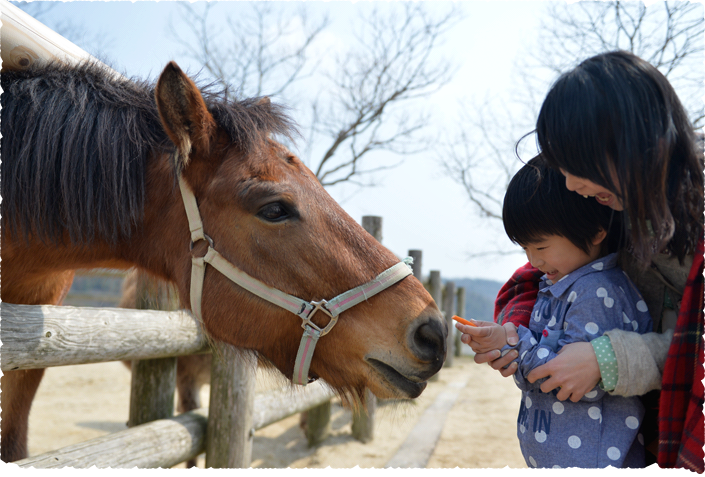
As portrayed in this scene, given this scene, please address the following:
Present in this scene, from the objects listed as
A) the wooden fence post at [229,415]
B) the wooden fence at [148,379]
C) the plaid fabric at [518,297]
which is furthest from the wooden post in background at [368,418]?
the plaid fabric at [518,297]

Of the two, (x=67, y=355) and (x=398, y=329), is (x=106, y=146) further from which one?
(x=398, y=329)

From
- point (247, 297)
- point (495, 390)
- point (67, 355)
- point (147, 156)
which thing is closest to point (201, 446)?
point (67, 355)

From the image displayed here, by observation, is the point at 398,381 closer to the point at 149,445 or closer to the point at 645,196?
the point at 645,196

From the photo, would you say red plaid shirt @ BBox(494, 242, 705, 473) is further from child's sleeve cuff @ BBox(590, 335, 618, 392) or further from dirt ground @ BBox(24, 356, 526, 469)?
dirt ground @ BBox(24, 356, 526, 469)

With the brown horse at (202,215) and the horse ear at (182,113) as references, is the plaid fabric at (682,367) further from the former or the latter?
the horse ear at (182,113)

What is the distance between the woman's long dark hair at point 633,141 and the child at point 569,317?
0.65 feet

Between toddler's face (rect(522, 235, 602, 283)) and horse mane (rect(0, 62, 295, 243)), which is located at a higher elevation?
horse mane (rect(0, 62, 295, 243))

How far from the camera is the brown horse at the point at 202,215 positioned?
61.1 inches

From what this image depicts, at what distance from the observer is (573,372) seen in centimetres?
131

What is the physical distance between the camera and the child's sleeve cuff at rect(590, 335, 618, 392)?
4.18 feet

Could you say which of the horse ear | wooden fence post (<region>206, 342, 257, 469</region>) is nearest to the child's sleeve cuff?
the horse ear

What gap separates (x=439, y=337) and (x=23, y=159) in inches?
61.6

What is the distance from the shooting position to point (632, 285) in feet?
4.87

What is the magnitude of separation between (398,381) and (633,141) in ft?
3.29
